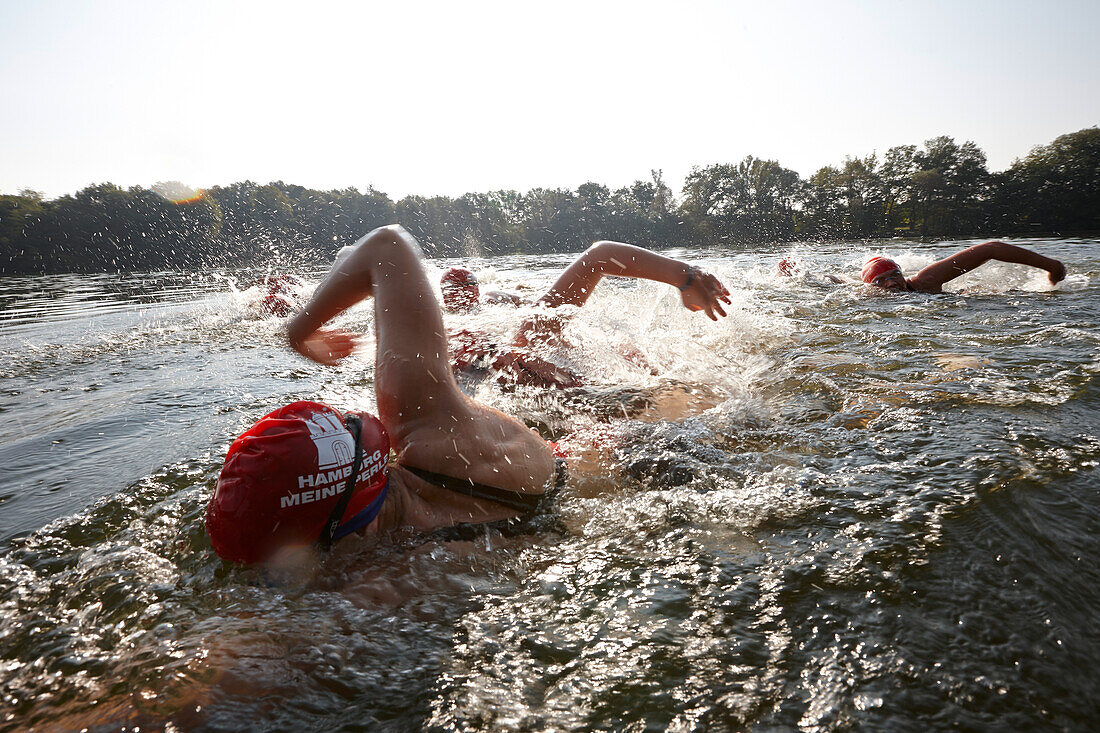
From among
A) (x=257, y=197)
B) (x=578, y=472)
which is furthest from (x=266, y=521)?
(x=257, y=197)

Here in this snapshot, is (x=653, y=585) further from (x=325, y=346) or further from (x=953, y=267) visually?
(x=953, y=267)

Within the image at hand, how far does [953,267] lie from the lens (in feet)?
23.7

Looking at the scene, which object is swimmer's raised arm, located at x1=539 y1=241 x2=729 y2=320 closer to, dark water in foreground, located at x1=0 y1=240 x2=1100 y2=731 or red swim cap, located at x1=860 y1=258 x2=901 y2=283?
dark water in foreground, located at x1=0 y1=240 x2=1100 y2=731

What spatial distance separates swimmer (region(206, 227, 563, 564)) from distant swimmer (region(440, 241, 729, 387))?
56.1 inches

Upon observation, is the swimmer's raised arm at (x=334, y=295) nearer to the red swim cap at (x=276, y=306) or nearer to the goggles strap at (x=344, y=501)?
the goggles strap at (x=344, y=501)

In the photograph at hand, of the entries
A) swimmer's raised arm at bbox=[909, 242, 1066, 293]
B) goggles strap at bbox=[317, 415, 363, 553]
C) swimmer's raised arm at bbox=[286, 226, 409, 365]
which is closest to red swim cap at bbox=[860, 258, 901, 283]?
swimmer's raised arm at bbox=[909, 242, 1066, 293]

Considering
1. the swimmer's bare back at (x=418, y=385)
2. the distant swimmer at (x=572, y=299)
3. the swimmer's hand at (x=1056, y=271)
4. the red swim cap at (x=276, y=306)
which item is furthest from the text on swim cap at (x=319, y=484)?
the swimmer's hand at (x=1056, y=271)

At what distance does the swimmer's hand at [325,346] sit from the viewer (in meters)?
2.44

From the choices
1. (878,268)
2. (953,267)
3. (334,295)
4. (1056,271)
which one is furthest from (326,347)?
(1056,271)

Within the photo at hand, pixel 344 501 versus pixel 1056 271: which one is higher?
pixel 1056 271

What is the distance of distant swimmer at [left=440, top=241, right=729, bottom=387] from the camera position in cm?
345

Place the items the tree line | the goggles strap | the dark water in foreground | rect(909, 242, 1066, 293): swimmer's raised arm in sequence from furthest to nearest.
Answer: the tree line, rect(909, 242, 1066, 293): swimmer's raised arm, the goggles strap, the dark water in foreground

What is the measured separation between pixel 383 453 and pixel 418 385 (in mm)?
286

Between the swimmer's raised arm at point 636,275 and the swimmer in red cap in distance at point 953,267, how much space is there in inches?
215
